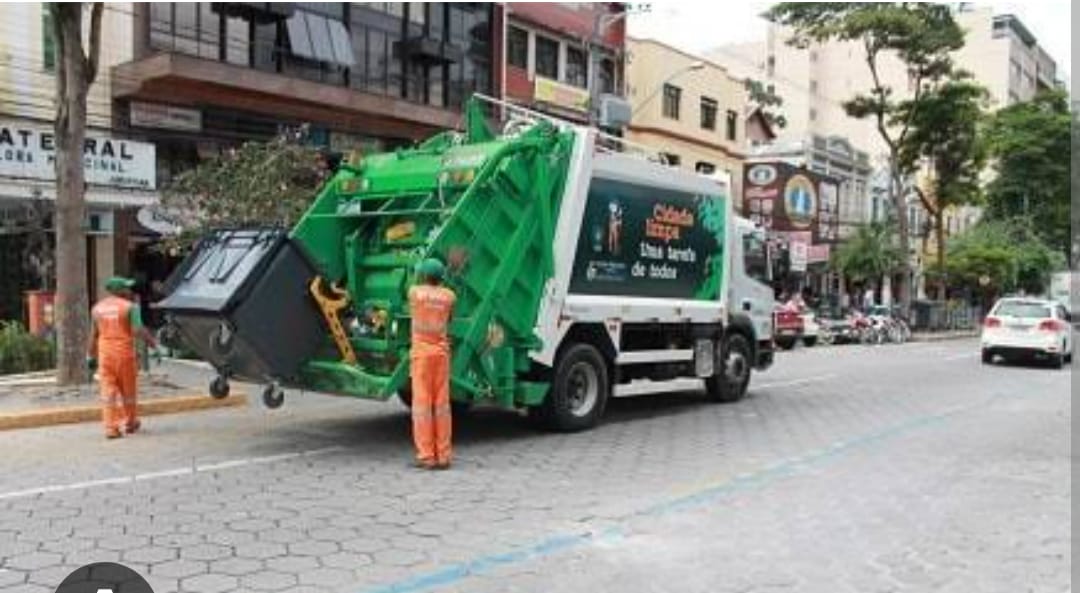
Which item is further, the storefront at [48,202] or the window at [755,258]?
the storefront at [48,202]

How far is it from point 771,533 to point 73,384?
9662 mm

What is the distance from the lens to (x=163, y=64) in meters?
23.9

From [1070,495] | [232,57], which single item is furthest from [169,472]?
[232,57]

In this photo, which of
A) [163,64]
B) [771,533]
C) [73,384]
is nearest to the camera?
[771,533]

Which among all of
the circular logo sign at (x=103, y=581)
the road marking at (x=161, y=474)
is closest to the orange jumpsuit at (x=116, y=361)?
the road marking at (x=161, y=474)

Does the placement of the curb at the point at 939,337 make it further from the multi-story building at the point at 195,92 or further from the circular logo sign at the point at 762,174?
the multi-story building at the point at 195,92

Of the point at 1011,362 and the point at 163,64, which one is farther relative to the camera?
the point at 1011,362

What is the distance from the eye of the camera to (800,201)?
52281 millimetres

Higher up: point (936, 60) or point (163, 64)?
point (936, 60)

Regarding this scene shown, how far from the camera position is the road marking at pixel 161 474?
858 centimetres

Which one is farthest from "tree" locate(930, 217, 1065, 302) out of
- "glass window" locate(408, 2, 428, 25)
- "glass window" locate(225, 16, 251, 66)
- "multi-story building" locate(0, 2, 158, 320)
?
"multi-story building" locate(0, 2, 158, 320)

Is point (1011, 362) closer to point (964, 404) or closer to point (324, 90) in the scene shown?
point (964, 404)

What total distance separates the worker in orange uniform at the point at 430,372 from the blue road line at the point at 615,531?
2.08 meters

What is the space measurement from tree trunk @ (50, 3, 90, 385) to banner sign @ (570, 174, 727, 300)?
21.3 ft
